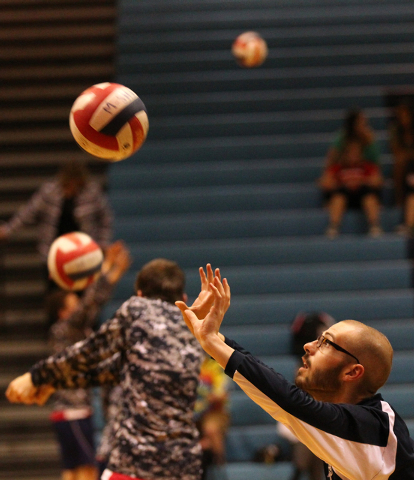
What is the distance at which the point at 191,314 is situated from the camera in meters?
2.29

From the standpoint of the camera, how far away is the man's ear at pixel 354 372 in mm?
2199

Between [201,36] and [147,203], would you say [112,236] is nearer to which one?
[147,203]

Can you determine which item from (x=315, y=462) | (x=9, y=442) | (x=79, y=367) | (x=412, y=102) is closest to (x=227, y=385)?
(x=315, y=462)

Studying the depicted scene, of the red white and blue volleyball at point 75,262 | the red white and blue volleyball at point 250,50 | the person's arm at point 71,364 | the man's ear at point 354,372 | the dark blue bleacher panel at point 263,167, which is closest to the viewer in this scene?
the man's ear at point 354,372

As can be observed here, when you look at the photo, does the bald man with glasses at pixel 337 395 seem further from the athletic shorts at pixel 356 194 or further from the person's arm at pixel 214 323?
the athletic shorts at pixel 356 194

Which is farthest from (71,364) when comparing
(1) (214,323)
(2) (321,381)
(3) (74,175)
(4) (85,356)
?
(3) (74,175)

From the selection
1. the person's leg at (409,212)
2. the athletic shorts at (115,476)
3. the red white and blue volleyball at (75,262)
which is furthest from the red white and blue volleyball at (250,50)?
the athletic shorts at (115,476)

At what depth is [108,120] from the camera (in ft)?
10.4

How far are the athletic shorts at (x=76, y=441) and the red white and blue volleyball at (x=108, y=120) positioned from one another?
2.62 meters

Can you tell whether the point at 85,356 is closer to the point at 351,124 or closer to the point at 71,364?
the point at 71,364

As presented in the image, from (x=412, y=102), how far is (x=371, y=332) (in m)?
7.14

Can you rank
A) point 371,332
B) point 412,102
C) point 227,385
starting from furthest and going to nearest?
point 412,102
point 227,385
point 371,332

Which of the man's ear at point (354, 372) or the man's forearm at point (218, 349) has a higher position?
the man's forearm at point (218, 349)

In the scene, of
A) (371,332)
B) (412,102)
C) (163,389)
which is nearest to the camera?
(371,332)
